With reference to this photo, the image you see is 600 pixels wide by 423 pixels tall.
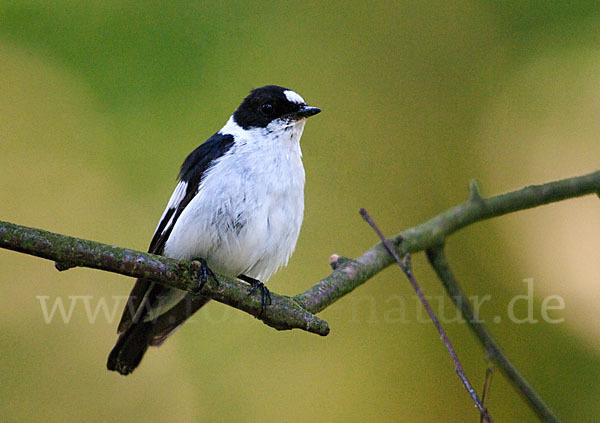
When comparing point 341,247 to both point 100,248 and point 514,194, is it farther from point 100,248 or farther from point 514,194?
point 100,248

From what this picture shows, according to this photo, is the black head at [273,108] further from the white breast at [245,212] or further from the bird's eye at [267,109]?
the white breast at [245,212]

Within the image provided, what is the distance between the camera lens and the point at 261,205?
3.00 m

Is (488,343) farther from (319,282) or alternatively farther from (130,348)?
(130,348)

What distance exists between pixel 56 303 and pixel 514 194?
326 cm

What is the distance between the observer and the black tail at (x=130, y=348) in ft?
10.9

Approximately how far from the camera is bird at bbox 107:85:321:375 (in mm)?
2998

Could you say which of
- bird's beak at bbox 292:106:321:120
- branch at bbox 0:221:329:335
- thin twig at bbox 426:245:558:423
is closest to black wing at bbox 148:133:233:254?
bird's beak at bbox 292:106:321:120

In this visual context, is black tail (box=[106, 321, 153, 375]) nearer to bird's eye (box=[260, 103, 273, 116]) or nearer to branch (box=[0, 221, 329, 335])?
branch (box=[0, 221, 329, 335])

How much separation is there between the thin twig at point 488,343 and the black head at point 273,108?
1.04 metres

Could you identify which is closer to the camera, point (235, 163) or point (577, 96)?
point (235, 163)

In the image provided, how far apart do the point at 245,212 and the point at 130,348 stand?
3.48ft

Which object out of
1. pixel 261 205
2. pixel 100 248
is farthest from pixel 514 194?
pixel 100 248

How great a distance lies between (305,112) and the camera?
3365 millimetres

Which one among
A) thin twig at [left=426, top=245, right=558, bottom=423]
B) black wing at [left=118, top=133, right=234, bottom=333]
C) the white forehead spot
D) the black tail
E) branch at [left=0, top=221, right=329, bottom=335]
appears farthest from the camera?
the white forehead spot
